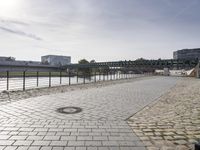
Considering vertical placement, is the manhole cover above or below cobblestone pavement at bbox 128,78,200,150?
above

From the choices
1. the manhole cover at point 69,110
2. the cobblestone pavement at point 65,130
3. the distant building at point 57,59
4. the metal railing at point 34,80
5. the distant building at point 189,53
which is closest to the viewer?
the cobblestone pavement at point 65,130

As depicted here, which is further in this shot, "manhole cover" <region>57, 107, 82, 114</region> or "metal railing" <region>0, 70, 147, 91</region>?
"metal railing" <region>0, 70, 147, 91</region>

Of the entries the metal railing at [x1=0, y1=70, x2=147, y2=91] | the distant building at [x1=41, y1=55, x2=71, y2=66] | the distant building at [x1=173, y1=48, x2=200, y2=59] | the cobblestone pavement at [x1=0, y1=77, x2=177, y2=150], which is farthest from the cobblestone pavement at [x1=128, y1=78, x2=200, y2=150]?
the distant building at [x1=41, y1=55, x2=71, y2=66]

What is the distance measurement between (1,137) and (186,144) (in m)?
3.90

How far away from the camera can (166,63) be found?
102 metres

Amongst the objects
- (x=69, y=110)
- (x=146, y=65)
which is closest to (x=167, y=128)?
(x=69, y=110)

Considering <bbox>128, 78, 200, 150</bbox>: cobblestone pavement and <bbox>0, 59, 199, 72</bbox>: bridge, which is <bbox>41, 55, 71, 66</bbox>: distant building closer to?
<bbox>0, 59, 199, 72</bbox>: bridge

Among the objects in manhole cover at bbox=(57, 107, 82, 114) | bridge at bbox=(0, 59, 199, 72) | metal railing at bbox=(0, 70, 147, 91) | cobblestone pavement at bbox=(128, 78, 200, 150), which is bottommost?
cobblestone pavement at bbox=(128, 78, 200, 150)

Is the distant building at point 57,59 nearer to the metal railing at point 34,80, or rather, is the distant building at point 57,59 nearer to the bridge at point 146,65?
the bridge at point 146,65

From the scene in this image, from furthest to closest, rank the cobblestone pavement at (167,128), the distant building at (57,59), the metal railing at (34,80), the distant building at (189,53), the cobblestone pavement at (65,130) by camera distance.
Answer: the distant building at (57,59) → the distant building at (189,53) → the metal railing at (34,80) → the cobblestone pavement at (167,128) → the cobblestone pavement at (65,130)

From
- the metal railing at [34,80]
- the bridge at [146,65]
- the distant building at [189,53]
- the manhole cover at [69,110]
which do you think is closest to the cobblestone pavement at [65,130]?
the manhole cover at [69,110]

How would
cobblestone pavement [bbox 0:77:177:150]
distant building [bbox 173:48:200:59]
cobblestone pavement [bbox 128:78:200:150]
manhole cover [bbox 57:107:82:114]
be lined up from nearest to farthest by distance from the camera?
cobblestone pavement [bbox 0:77:177:150] < cobblestone pavement [bbox 128:78:200:150] < manhole cover [bbox 57:107:82:114] < distant building [bbox 173:48:200:59]

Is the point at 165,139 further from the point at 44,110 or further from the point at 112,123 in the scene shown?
the point at 44,110

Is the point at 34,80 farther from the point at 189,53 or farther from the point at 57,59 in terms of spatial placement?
the point at 57,59
